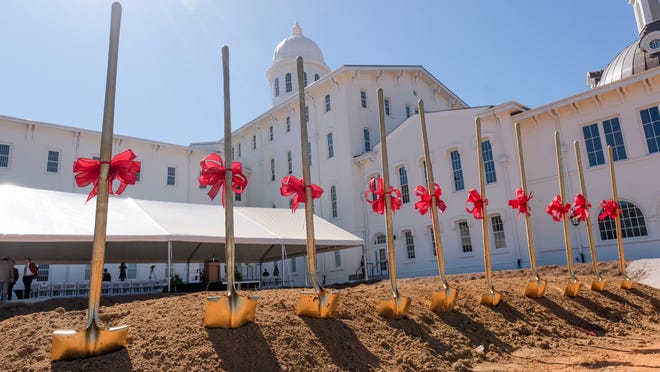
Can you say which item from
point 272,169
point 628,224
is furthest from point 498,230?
point 272,169

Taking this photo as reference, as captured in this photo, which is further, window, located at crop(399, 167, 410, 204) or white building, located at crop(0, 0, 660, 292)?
window, located at crop(399, 167, 410, 204)

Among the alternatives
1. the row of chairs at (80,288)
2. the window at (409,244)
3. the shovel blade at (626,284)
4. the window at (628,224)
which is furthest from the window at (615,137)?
the row of chairs at (80,288)

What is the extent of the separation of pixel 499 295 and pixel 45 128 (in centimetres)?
2640

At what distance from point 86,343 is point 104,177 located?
159cm

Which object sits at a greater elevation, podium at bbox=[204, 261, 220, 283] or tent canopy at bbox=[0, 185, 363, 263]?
tent canopy at bbox=[0, 185, 363, 263]

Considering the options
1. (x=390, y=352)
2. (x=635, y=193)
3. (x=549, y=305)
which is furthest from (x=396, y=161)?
(x=390, y=352)

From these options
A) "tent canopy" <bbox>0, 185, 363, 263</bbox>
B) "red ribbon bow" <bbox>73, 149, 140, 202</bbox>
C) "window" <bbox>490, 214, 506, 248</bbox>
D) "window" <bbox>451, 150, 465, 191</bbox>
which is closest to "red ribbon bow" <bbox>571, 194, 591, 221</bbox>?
"tent canopy" <bbox>0, 185, 363, 263</bbox>

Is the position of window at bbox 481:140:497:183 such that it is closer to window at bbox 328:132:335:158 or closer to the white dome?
window at bbox 328:132:335:158

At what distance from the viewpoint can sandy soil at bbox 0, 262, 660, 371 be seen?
4039mm

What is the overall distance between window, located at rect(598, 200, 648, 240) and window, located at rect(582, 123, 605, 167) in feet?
6.27

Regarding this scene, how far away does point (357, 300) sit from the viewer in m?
6.43

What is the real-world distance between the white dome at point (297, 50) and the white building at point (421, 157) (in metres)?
0.90

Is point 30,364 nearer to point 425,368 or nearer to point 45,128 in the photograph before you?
point 425,368

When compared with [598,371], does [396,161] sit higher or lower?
higher
